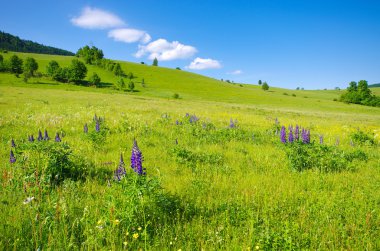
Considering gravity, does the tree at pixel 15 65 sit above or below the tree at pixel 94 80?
above

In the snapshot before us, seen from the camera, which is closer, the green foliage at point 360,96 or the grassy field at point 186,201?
the grassy field at point 186,201

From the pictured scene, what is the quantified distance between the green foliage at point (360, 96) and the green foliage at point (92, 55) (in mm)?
112395

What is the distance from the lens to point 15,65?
80000 millimetres

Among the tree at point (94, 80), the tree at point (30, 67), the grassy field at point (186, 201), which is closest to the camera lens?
the grassy field at point (186, 201)

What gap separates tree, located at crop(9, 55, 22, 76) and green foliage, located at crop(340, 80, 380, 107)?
4864 inches

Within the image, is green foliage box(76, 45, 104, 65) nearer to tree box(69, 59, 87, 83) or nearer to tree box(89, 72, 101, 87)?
tree box(69, 59, 87, 83)

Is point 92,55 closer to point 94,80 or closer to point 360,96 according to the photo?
point 94,80

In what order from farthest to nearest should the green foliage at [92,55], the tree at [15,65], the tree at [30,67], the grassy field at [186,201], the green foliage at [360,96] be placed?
the green foliage at [92,55] → the green foliage at [360,96] → the tree at [15,65] → the tree at [30,67] → the grassy field at [186,201]

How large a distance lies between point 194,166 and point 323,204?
3068mm

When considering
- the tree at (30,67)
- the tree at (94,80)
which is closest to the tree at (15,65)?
the tree at (30,67)

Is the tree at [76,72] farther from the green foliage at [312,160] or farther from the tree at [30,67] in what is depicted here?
the green foliage at [312,160]

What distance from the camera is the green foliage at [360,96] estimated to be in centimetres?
9062

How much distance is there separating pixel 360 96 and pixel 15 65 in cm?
12621

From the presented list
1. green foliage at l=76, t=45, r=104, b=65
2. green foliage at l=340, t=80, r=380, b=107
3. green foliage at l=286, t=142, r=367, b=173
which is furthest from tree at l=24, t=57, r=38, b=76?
green foliage at l=340, t=80, r=380, b=107
